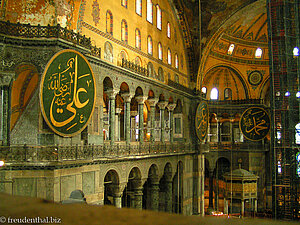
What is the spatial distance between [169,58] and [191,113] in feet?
13.2

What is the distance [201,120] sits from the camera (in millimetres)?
20797

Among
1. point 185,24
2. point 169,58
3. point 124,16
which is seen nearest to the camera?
point 124,16

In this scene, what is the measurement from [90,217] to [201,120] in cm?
1905

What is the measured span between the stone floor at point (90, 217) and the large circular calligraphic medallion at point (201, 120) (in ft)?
59.2

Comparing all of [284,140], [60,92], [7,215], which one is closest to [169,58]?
[284,140]

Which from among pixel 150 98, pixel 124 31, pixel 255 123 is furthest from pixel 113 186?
pixel 255 123

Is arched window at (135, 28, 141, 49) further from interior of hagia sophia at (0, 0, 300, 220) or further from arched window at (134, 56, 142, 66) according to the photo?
arched window at (134, 56, 142, 66)

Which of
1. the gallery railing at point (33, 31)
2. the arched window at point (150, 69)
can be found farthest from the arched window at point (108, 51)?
the arched window at point (150, 69)

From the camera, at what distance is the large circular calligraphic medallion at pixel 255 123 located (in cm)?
2058

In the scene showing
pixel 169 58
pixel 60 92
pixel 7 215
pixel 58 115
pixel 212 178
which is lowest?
pixel 212 178

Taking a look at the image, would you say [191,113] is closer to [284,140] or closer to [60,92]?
[284,140]

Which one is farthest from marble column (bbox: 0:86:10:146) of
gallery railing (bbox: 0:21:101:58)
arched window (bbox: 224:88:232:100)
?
arched window (bbox: 224:88:232:100)

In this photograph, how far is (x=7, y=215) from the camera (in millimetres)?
2035

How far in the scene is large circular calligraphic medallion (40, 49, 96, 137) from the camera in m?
8.34
